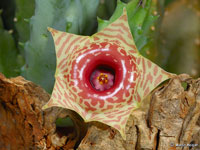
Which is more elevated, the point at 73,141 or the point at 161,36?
the point at 161,36

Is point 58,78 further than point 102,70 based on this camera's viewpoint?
No

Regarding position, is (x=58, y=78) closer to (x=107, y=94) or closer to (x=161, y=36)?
(x=107, y=94)

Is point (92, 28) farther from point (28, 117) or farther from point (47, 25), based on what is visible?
point (28, 117)

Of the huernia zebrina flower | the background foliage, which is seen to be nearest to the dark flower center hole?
the huernia zebrina flower

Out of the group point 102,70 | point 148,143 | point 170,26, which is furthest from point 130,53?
point 170,26

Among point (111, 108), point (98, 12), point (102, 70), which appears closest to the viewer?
point (111, 108)

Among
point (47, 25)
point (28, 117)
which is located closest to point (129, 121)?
point (28, 117)

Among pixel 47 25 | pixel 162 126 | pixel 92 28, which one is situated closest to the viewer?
pixel 162 126

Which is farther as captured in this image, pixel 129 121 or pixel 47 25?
pixel 47 25

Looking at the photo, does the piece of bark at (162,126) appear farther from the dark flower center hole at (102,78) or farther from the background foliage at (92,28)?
the background foliage at (92,28)
